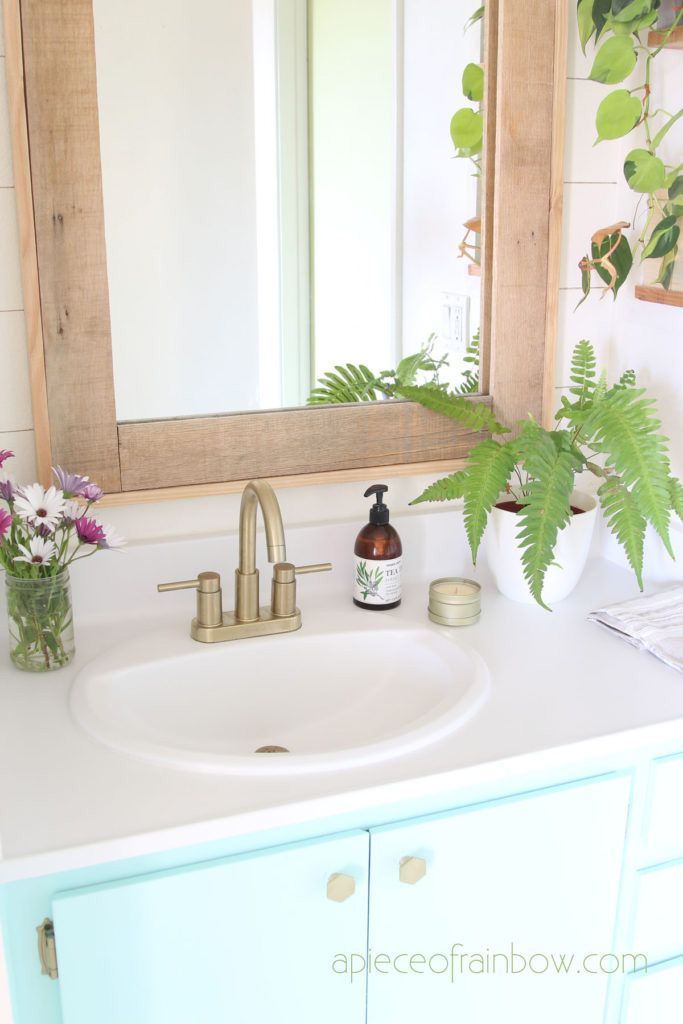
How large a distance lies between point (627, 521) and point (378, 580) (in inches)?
13.4

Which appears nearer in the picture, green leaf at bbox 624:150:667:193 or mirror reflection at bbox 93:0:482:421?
mirror reflection at bbox 93:0:482:421

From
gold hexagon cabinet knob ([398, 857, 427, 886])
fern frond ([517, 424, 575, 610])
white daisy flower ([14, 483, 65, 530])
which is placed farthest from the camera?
fern frond ([517, 424, 575, 610])

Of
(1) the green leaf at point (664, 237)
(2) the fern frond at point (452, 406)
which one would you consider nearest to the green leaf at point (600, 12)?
(1) the green leaf at point (664, 237)

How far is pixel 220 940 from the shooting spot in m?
1.08

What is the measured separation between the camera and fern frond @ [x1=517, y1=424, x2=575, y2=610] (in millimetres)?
1367

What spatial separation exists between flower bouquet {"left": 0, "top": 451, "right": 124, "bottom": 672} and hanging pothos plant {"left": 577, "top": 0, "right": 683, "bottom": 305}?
87 cm

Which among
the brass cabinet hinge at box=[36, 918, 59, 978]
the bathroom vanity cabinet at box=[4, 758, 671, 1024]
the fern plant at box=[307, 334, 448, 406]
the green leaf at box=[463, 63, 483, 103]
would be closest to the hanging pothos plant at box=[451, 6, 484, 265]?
the green leaf at box=[463, 63, 483, 103]

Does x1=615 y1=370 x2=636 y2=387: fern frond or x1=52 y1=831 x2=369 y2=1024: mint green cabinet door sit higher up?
x1=615 y1=370 x2=636 y2=387: fern frond

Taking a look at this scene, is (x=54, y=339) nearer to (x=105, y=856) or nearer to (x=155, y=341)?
(x=155, y=341)

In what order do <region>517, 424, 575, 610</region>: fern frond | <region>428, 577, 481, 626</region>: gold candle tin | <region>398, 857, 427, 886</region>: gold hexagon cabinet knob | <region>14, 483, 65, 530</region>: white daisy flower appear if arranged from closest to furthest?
1. <region>398, 857, 427, 886</region>: gold hexagon cabinet knob
2. <region>14, 483, 65, 530</region>: white daisy flower
3. <region>517, 424, 575, 610</region>: fern frond
4. <region>428, 577, 481, 626</region>: gold candle tin

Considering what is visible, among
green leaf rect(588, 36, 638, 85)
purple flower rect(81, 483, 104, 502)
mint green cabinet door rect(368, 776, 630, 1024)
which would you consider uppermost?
green leaf rect(588, 36, 638, 85)

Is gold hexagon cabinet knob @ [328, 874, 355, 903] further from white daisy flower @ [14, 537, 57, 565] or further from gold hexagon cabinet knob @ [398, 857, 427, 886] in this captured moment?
white daisy flower @ [14, 537, 57, 565]

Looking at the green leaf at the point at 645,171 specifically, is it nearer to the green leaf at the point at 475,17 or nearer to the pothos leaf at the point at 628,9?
the pothos leaf at the point at 628,9

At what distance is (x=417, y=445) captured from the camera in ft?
5.27
